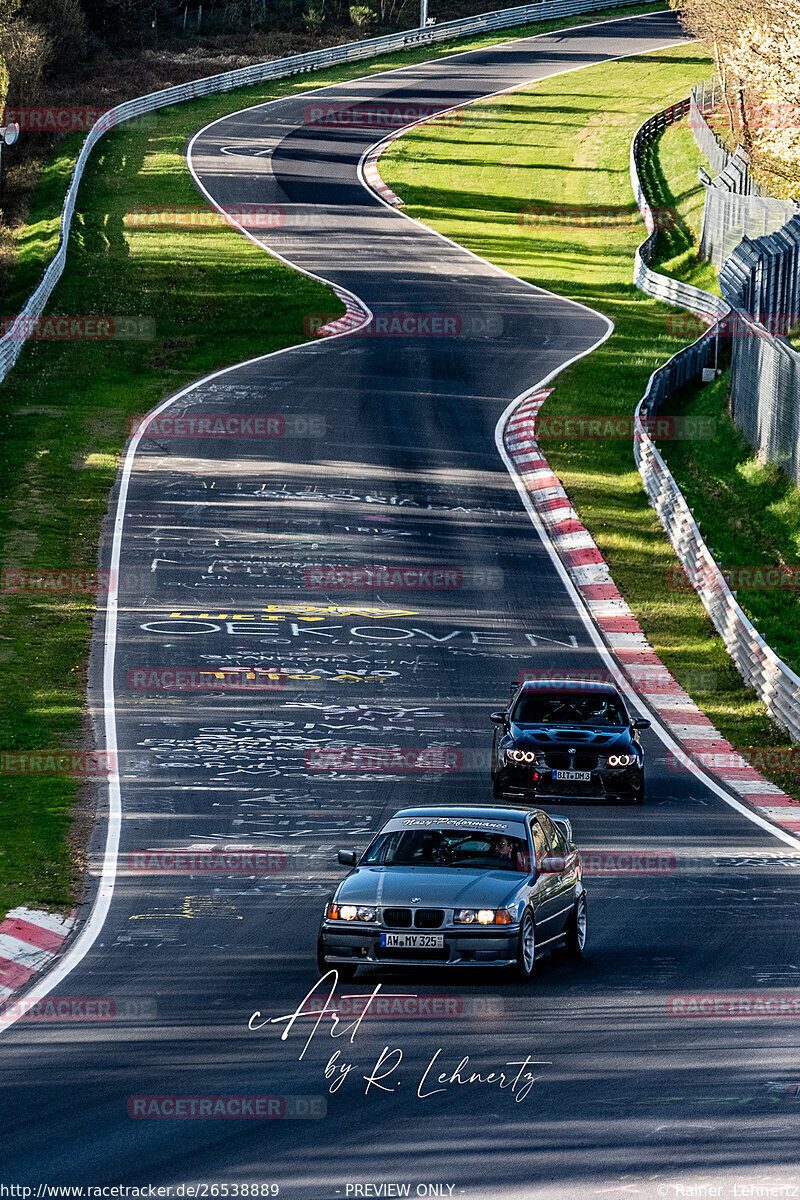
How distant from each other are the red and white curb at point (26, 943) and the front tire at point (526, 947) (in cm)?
362

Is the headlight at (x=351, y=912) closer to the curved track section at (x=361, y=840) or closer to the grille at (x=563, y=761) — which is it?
the curved track section at (x=361, y=840)

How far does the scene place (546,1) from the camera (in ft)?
324

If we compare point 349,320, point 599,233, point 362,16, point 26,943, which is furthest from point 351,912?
point 362,16

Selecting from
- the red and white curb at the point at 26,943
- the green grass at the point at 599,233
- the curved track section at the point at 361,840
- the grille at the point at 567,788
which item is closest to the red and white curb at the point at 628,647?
the green grass at the point at 599,233

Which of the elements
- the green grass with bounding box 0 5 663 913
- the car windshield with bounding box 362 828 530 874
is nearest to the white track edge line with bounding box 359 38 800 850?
the car windshield with bounding box 362 828 530 874

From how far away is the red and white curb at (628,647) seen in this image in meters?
20.4

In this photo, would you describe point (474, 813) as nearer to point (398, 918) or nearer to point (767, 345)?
point (398, 918)

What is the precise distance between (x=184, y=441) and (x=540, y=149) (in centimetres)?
3848

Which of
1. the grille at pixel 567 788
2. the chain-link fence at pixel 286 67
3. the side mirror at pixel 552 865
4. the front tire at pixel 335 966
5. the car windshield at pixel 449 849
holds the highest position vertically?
the chain-link fence at pixel 286 67

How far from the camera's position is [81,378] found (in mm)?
42281

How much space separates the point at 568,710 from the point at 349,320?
29.8 m

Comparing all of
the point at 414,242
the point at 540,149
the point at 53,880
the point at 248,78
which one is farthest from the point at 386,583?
the point at 248,78

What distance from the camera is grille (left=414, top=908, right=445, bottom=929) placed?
11664 mm

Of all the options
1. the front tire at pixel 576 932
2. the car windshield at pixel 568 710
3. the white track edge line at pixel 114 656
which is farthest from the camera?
the car windshield at pixel 568 710
